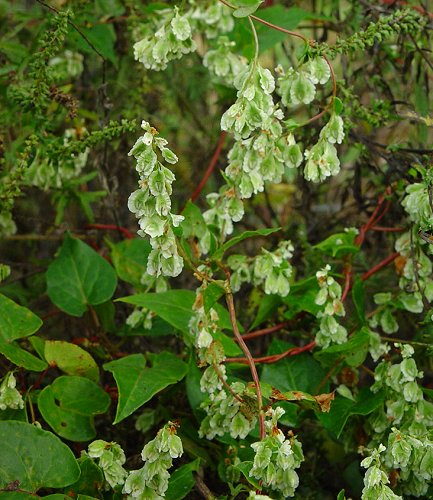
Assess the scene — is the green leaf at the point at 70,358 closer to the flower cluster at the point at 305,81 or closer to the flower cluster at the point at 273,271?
the flower cluster at the point at 273,271

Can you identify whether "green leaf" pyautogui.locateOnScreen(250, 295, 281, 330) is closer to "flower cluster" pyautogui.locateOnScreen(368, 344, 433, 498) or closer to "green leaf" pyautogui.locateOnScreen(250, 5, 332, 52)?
"flower cluster" pyautogui.locateOnScreen(368, 344, 433, 498)

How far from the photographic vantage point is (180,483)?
125cm

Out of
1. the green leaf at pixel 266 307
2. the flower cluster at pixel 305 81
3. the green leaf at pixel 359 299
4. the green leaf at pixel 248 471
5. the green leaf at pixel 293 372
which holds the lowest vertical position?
the green leaf at pixel 293 372

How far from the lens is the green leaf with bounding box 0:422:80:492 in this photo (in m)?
1.20

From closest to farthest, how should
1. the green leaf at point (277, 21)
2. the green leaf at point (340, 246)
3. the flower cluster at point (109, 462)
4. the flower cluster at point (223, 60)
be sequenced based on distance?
the flower cluster at point (109, 462)
the green leaf at point (340, 246)
the flower cluster at point (223, 60)
the green leaf at point (277, 21)

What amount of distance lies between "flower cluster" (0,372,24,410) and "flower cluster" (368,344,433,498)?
65cm

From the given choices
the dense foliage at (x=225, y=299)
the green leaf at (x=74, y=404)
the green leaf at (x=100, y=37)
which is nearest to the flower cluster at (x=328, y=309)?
the dense foliage at (x=225, y=299)

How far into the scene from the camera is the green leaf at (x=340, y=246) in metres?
1.53

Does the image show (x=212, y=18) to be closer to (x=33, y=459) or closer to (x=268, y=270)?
(x=268, y=270)

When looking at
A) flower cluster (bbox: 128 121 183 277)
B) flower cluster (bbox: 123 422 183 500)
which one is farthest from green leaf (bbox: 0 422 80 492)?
flower cluster (bbox: 128 121 183 277)

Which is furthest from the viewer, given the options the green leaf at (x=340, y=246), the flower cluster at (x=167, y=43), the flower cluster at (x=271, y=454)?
the green leaf at (x=340, y=246)

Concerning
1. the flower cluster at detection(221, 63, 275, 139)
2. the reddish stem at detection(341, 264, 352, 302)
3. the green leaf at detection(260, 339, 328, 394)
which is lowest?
the green leaf at detection(260, 339, 328, 394)

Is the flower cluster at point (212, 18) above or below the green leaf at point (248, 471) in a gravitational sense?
above

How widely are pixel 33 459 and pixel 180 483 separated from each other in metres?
0.25
